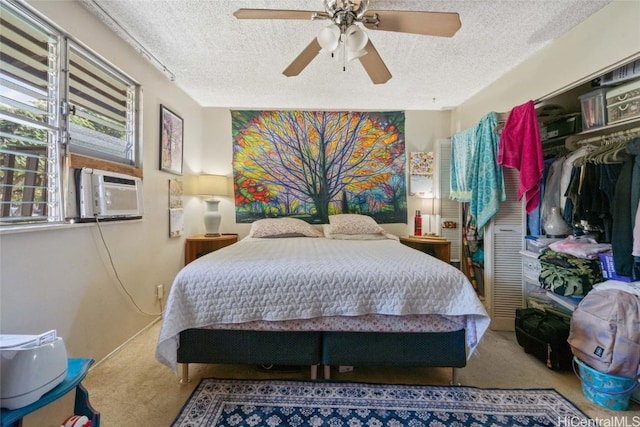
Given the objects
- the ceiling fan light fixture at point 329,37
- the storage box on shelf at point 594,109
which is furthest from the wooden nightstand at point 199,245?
the storage box on shelf at point 594,109

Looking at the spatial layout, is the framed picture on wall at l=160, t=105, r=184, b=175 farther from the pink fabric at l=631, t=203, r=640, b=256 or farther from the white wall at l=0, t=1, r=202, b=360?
the pink fabric at l=631, t=203, r=640, b=256

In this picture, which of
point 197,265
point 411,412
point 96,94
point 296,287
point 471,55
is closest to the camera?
point 411,412

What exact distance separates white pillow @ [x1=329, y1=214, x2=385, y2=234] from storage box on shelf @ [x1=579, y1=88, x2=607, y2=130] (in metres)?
1.90

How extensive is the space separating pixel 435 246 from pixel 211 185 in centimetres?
276

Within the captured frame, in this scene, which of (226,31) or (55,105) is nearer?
(55,105)

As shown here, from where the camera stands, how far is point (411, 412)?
1.41 meters

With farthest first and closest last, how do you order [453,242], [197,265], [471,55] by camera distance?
1. [453,242]
2. [471,55]
3. [197,265]

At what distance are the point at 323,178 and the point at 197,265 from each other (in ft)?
7.01

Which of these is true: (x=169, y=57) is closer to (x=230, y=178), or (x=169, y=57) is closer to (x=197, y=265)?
(x=230, y=178)

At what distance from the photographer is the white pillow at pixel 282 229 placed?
3.03 meters

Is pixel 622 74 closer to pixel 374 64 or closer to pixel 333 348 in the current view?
pixel 374 64

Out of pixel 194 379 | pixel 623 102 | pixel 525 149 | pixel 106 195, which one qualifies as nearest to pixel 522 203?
pixel 525 149

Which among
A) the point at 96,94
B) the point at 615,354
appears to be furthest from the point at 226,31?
the point at 615,354

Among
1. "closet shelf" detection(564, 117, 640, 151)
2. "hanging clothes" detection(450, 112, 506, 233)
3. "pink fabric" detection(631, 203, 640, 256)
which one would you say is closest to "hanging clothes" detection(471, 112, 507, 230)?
"hanging clothes" detection(450, 112, 506, 233)
